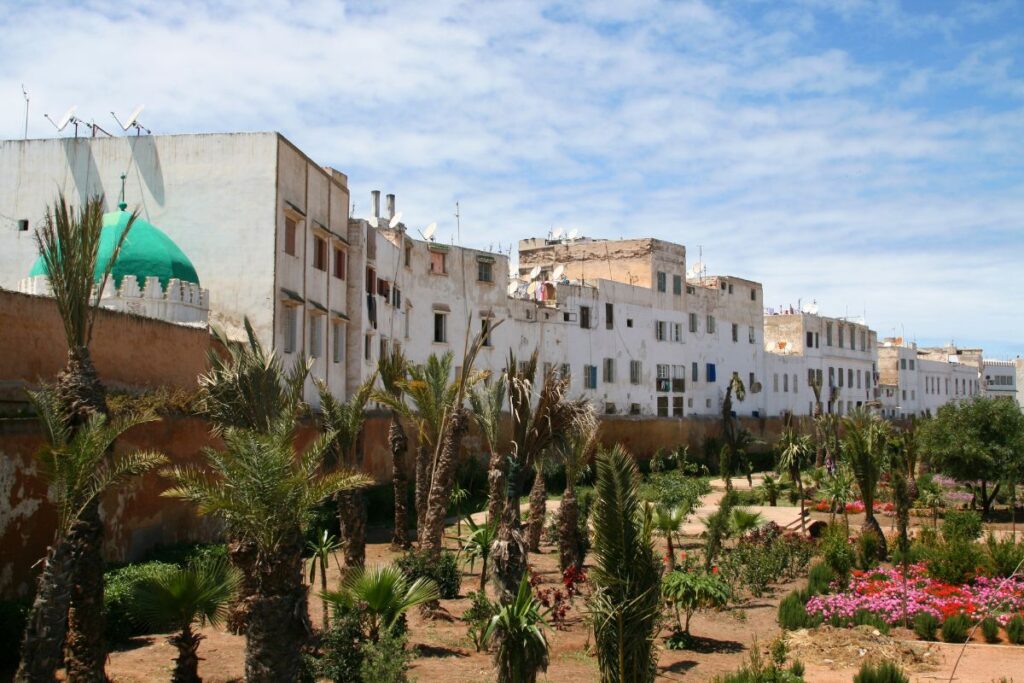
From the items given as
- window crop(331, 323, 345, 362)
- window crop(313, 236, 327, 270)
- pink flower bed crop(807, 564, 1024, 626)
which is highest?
window crop(313, 236, 327, 270)

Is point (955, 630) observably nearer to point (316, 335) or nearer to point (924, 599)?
point (924, 599)

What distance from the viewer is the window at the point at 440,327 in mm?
39094

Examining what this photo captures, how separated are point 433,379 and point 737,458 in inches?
1313

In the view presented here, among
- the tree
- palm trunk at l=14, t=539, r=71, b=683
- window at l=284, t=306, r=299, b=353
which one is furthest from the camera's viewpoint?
the tree

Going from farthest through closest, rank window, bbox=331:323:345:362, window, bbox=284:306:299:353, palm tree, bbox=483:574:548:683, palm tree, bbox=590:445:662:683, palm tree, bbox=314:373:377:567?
window, bbox=331:323:345:362 → window, bbox=284:306:299:353 → palm tree, bbox=314:373:377:567 → palm tree, bbox=483:574:548:683 → palm tree, bbox=590:445:662:683

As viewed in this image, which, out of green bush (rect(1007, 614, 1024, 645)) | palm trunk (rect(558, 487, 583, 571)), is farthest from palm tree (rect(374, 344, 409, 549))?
green bush (rect(1007, 614, 1024, 645))

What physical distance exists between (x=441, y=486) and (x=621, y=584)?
364 inches

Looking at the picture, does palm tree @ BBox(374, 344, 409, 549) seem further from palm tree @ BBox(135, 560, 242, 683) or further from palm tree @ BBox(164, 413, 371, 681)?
palm tree @ BBox(164, 413, 371, 681)

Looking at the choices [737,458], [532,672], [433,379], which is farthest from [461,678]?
[737,458]

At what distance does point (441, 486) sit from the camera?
19.1 meters

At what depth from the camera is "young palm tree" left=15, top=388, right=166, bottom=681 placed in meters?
10.0

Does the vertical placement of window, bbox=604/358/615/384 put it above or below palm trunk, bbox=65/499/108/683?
above

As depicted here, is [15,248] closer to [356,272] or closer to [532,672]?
[356,272]

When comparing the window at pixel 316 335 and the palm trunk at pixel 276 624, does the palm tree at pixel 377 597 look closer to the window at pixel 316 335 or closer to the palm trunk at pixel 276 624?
the palm trunk at pixel 276 624
